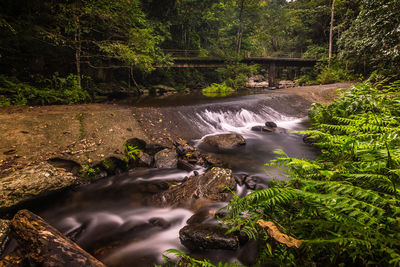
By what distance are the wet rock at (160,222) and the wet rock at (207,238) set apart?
0.64 metres

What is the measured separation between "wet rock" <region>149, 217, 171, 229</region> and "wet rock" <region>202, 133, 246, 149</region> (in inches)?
151

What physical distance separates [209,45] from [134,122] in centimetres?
3332

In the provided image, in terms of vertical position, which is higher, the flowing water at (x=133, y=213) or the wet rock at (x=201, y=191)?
the wet rock at (x=201, y=191)

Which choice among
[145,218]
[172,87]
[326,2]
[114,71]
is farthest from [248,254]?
[326,2]

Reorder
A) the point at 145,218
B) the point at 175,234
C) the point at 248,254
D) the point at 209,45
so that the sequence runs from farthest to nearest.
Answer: the point at 209,45 → the point at 145,218 → the point at 175,234 → the point at 248,254

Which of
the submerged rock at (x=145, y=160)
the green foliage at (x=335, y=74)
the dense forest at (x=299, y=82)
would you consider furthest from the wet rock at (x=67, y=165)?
the green foliage at (x=335, y=74)

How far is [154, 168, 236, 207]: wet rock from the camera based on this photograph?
4012mm

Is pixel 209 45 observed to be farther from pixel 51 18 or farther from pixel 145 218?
pixel 145 218

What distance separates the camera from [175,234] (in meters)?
3.35

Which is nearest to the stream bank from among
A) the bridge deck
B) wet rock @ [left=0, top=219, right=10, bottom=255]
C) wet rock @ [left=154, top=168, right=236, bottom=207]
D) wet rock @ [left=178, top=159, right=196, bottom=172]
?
wet rock @ [left=154, top=168, right=236, bottom=207]

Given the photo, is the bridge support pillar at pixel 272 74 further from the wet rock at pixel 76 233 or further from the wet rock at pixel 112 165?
the wet rock at pixel 76 233

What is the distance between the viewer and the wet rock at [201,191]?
401cm

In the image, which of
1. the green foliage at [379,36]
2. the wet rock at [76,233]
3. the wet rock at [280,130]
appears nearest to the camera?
the wet rock at [76,233]

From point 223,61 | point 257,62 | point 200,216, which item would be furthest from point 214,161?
point 257,62
